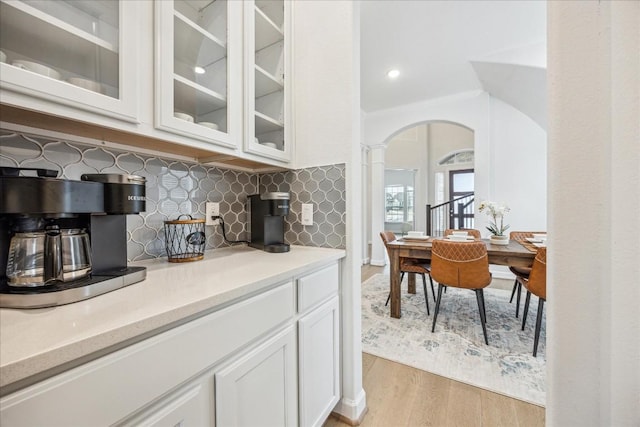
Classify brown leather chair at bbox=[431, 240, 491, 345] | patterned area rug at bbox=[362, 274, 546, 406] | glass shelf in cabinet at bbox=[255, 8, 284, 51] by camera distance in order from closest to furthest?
glass shelf in cabinet at bbox=[255, 8, 284, 51] < patterned area rug at bbox=[362, 274, 546, 406] < brown leather chair at bbox=[431, 240, 491, 345]

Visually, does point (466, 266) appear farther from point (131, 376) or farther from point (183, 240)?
point (131, 376)

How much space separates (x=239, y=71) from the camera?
1.19 meters

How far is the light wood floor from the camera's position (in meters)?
1.37

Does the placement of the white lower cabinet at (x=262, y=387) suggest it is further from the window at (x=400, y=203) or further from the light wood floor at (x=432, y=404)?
the window at (x=400, y=203)

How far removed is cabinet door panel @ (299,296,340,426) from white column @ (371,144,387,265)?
3752 millimetres

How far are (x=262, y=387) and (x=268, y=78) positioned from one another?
144 centimetres

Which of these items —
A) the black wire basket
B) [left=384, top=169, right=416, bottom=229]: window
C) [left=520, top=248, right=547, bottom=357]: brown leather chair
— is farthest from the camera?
[left=384, top=169, right=416, bottom=229]: window

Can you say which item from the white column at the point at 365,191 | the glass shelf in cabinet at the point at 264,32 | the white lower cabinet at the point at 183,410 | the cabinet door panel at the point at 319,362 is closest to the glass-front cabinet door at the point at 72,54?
the glass shelf in cabinet at the point at 264,32

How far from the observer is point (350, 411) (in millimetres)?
1352

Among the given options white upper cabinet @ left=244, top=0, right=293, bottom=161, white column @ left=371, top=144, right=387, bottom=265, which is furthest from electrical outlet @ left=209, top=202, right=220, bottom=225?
white column @ left=371, top=144, right=387, bottom=265

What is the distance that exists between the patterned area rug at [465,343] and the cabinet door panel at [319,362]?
0.87 meters

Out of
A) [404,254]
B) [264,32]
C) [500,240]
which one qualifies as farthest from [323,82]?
[500,240]

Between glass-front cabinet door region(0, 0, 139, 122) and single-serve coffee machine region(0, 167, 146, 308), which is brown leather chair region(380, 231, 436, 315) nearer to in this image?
single-serve coffee machine region(0, 167, 146, 308)

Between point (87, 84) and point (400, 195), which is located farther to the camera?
point (400, 195)
